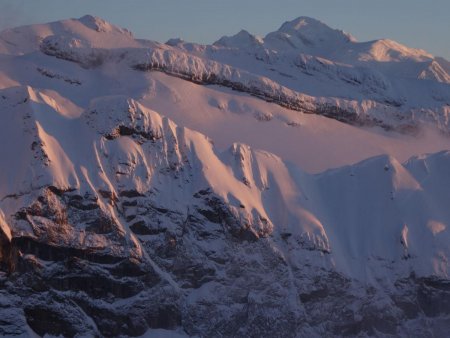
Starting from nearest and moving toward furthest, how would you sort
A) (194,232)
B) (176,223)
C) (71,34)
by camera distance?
(176,223)
(194,232)
(71,34)

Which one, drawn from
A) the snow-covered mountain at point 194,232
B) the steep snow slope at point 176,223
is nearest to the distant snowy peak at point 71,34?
the snow-covered mountain at point 194,232

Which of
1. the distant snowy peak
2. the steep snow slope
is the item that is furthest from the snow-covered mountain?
Result: the distant snowy peak

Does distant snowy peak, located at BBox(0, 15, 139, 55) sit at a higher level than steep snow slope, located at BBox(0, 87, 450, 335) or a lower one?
higher

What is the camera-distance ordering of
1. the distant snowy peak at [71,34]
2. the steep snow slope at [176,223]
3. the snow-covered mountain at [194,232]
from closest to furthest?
1. the snow-covered mountain at [194,232]
2. the steep snow slope at [176,223]
3. the distant snowy peak at [71,34]

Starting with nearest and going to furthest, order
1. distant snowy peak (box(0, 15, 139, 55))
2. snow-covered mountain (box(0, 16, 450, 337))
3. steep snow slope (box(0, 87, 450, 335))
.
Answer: snow-covered mountain (box(0, 16, 450, 337)), steep snow slope (box(0, 87, 450, 335)), distant snowy peak (box(0, 15, 139, 55))

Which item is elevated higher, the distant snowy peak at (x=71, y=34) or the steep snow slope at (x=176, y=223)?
the distant snowy peak at (x=71, y=34)

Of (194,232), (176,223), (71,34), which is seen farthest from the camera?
(71,34)

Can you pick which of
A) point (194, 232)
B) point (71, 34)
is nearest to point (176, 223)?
point (194, 232)

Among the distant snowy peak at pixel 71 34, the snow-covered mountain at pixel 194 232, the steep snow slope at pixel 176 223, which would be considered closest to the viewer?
the snow-covered mountain at pixel 194 232

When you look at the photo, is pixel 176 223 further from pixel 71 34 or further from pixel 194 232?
pixel 71 34

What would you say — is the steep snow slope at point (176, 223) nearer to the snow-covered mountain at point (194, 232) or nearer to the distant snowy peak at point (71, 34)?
the snow-covered mountain at point (194, 232)

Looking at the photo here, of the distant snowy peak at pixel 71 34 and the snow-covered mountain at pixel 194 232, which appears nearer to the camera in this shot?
the snow-covered mountain at pixel 194 232

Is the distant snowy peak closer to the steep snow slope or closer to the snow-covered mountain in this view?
Answer: the snow-covered mountain

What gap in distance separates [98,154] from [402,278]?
3096 centimetres
